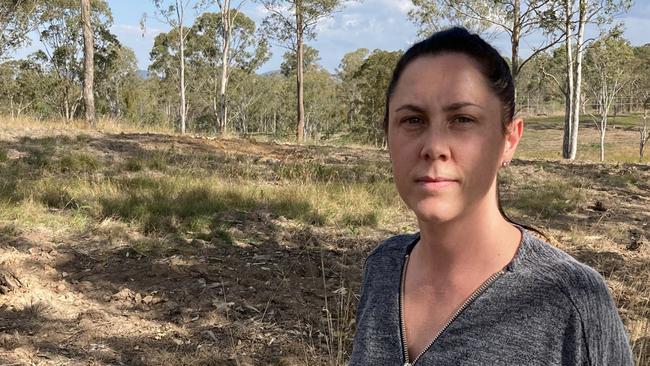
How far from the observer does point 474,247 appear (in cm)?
94

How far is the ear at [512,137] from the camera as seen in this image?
3.15 ft

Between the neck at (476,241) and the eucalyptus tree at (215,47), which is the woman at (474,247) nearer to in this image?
the neck at (476,241)

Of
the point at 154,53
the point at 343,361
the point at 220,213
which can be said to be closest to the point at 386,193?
the point at 220,213

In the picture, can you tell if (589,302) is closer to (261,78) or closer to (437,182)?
(437,182)

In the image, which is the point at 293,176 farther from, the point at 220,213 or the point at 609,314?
the point at 609,314

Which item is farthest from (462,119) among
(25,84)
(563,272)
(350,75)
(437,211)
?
(350,75)

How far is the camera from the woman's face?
2.94 feet

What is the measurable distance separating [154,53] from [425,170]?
4004cm

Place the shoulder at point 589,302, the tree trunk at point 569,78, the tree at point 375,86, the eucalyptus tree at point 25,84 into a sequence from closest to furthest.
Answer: the shoulder at point 589,302 < the tree trunk at point 569,78 < the tree at point 375,86 < the eucalyptus tree at point 25,84

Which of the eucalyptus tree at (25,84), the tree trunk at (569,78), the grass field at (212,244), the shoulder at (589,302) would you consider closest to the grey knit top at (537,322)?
the shoulder at (589,302)

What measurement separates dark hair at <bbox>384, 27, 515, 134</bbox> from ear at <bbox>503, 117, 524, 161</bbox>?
15mm

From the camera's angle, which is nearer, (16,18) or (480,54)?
(480,54)

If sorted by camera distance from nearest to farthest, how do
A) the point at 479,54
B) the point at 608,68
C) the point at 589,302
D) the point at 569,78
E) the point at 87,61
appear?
the point at 589,302 < the point at 479,54 < the point at 87,61 < the point at 569,78 < the point at 608,68

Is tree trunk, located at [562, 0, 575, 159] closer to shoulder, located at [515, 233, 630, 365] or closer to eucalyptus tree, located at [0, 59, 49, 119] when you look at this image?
shoulder, located at [515, 233, 630, 365]
